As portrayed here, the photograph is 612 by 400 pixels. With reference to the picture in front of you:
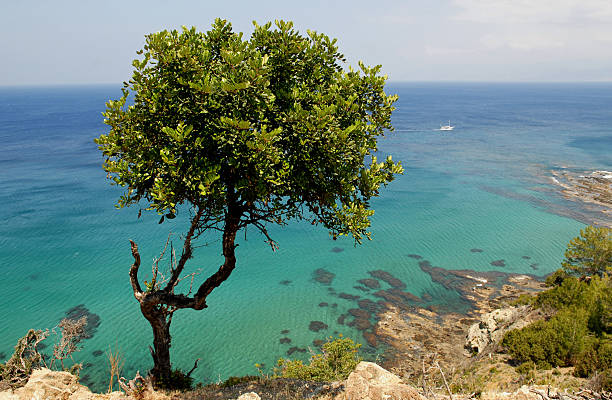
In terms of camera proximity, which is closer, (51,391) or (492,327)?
(51,391)

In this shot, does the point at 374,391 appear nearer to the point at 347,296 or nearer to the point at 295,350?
the point at 295,350

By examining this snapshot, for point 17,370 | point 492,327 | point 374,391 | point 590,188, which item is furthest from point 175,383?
point 590,188

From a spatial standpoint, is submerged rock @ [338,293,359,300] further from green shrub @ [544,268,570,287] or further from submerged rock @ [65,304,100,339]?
submerged rock @ [65,304,100,339]

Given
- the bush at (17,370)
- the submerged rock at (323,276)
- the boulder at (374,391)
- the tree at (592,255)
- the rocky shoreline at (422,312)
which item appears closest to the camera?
the boulder at (374,391)

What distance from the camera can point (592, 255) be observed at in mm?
29438

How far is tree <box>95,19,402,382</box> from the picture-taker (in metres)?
8.95

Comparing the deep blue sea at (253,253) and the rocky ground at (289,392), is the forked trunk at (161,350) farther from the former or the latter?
the deep blue sea at (253,253)

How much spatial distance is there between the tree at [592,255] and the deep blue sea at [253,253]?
338 inches

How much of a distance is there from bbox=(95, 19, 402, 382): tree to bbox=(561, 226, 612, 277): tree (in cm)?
2794

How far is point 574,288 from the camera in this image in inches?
967

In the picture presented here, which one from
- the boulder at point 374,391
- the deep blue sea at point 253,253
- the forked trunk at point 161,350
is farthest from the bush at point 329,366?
the deep blue sea at point 253,253

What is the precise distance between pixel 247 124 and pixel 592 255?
33.0 m

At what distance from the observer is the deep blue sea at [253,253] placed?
96.6 feet

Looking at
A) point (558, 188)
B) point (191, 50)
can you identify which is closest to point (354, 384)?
point (191, 50)
